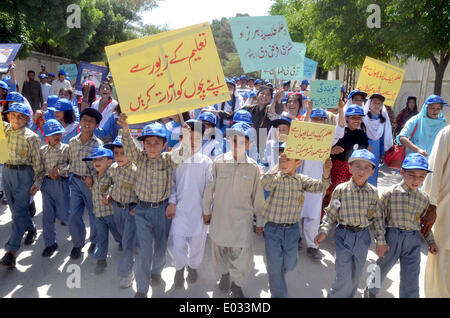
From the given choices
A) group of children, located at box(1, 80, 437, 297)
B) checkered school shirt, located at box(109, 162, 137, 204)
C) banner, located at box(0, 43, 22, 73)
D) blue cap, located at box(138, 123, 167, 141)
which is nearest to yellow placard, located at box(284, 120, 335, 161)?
group of children, located at box(1, 80, 437, 297)

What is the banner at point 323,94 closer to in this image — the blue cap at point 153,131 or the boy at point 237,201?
the boy at point 237,201

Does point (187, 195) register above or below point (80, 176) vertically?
below

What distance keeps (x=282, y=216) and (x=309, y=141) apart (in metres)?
0.68

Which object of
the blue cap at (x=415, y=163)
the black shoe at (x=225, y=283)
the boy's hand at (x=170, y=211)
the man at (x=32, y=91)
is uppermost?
the man at (x=32, y=91)

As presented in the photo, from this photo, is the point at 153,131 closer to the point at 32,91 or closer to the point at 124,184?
the point at 124,184

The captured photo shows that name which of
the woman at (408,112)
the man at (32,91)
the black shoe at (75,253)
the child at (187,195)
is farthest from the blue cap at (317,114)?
the man at (32,91)

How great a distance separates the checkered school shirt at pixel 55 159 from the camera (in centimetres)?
356

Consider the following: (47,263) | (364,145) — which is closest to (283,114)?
(364,145)

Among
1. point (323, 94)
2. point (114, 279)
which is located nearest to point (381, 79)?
point (323, 94)

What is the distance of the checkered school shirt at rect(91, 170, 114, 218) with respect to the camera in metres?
3.36

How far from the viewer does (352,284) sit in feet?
8.95

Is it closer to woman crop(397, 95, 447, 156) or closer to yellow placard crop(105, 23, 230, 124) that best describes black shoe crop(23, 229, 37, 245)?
yellow placard crop(105, 23, 230, 124)

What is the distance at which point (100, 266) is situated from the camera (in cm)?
341

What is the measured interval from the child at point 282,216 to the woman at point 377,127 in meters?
1.87
